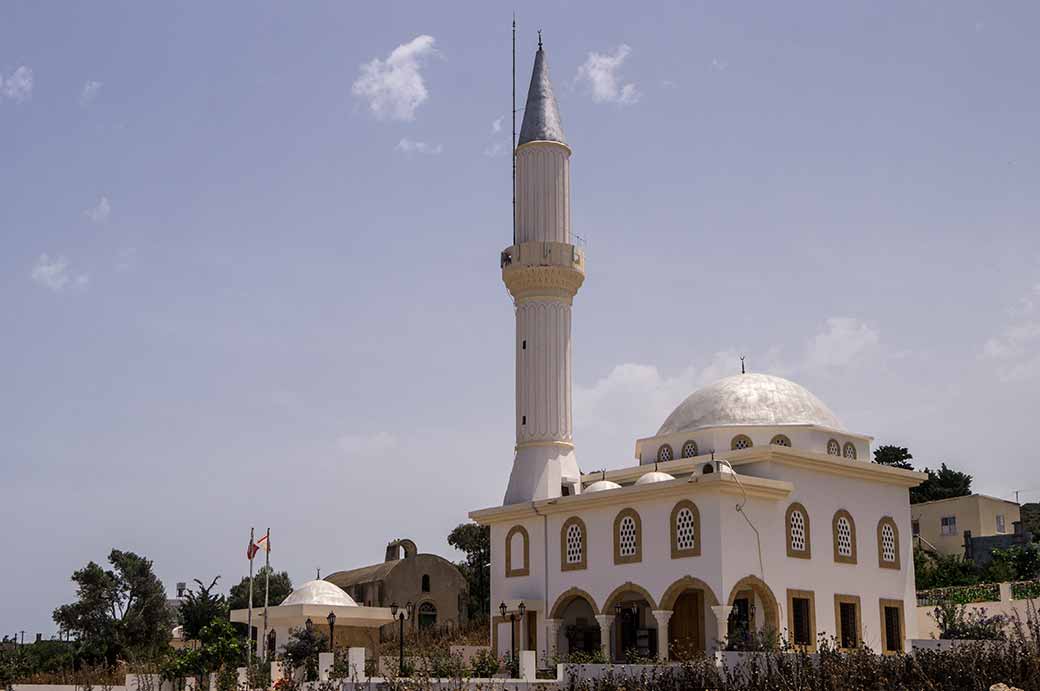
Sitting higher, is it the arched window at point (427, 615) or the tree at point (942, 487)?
the tree at point (942, 487)

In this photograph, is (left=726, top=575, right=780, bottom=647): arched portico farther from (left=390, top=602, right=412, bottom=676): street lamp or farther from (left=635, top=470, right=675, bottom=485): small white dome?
(left=390, top=602, right=412, bottom=676): street lamp

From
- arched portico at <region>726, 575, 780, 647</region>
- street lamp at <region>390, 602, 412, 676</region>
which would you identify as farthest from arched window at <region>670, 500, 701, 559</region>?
street lamp at <region>390, 602, 412, 676</region>

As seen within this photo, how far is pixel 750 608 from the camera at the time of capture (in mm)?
26672

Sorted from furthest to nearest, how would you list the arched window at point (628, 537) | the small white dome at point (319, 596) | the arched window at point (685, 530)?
the small white dome at point (319, 596) → the arched window at point (628, 537) → the arched window at point (685, 530)

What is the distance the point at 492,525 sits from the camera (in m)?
31.9

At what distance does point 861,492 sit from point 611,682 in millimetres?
14857

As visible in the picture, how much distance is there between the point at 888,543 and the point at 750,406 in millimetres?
4781

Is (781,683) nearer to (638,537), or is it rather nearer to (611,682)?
(611,682)

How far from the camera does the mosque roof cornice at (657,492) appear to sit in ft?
84.7

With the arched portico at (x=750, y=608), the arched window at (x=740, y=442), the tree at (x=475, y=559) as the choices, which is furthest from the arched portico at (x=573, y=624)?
the tree at (x=475, y=559)

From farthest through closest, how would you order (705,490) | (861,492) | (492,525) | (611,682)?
(492,525)
(861,492)
(705,490)
(611,682)

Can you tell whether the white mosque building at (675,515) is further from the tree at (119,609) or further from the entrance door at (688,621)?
the tree at (119,609)

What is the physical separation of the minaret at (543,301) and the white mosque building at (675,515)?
0.04m

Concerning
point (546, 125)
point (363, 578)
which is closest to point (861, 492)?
point (546, 125)
